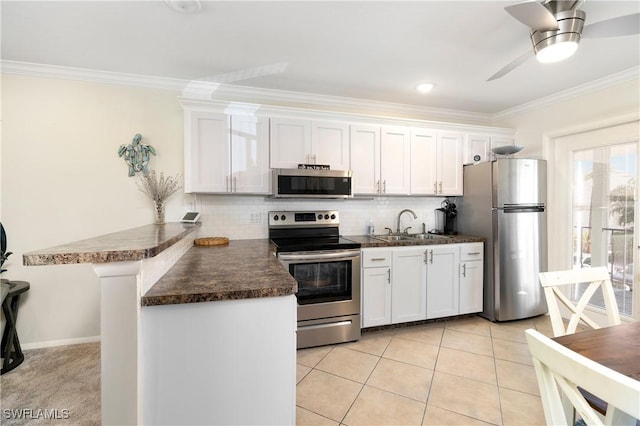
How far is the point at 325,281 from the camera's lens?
2.63 meters

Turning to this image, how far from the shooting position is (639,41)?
2.14 metres

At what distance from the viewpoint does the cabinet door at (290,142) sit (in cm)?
283

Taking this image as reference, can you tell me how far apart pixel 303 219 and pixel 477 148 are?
7.96 feet

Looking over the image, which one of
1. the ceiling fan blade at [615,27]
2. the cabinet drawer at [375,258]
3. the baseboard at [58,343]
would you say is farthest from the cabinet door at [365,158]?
the baseboard at [58,343]

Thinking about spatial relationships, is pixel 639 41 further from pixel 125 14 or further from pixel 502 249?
pixel 125 14

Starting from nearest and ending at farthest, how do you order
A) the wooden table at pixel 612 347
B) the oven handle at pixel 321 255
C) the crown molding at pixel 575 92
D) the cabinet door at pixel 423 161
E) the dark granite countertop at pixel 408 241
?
the wooden table at pixel 612 347 → the oven handle at pixel 321 255 → the crown molding at pixel 575 92 → the dark granite countertop at pixel 408 241 → the cabinet door at pixel 423 161

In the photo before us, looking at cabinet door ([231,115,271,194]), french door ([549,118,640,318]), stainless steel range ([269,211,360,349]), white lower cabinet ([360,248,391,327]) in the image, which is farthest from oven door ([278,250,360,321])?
french door ([549,118,640,318])

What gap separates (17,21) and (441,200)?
4.31 metres

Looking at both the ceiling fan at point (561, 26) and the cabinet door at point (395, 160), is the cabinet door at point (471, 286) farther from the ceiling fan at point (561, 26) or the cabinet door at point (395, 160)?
the ceiling fan at point (561, 26)

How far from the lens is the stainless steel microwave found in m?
2.73

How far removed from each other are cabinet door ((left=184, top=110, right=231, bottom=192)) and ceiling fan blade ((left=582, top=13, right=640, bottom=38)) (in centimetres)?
270

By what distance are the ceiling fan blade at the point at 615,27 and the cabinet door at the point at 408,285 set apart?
2.04 metres

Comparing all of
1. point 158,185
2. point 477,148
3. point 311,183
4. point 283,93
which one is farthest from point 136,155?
point 477,148

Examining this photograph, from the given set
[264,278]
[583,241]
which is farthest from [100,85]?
[583,241]
